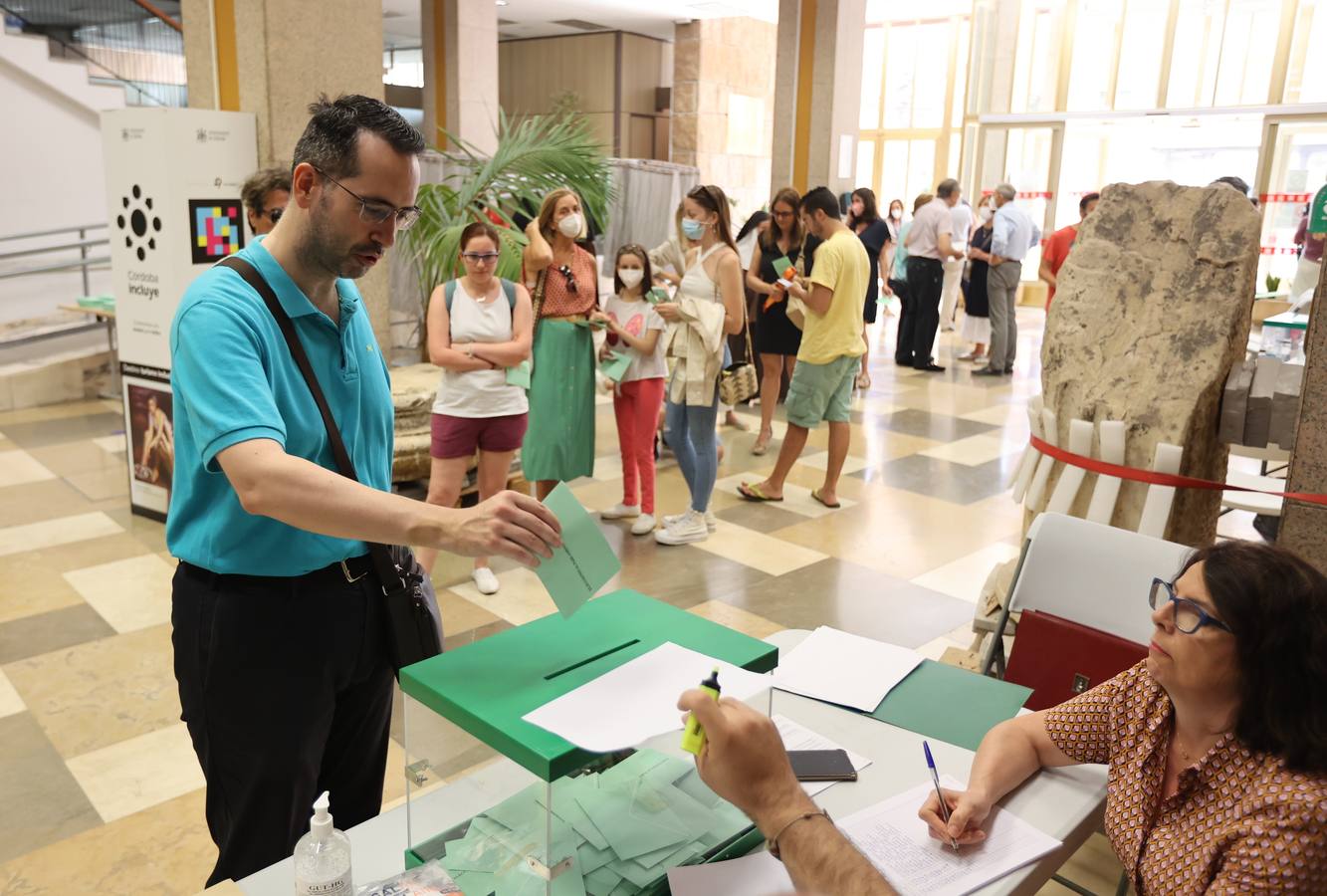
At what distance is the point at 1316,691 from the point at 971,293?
9691 millimetres

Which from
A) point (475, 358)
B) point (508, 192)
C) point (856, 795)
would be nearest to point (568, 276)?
point (475, 358)

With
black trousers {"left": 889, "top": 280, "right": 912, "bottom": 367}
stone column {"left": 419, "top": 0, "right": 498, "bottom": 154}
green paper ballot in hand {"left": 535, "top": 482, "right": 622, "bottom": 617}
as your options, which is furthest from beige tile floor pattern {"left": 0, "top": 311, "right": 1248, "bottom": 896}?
stone column {"left": 419, "top": 0, "right": 498, "bottom": 154}

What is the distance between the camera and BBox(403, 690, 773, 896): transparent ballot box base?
1.44m

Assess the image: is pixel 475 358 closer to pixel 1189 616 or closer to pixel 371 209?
pixel 371 209

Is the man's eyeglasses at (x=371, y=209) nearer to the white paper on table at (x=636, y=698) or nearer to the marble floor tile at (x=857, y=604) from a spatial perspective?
the white paper on table at (x=636, y=698)

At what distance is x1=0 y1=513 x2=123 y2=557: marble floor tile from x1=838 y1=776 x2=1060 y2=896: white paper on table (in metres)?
4.73

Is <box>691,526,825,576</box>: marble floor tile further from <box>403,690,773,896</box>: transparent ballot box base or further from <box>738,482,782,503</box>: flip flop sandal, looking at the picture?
<box>403,690,773,896</box>: transparent ballot box base

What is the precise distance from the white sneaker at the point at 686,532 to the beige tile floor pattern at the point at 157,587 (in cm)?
8

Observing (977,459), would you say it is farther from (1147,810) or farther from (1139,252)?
(1147,810)

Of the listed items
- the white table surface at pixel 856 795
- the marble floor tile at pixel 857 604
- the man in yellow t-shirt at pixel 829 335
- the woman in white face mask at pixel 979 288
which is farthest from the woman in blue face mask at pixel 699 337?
the woman in white face mask at pixel 979 288

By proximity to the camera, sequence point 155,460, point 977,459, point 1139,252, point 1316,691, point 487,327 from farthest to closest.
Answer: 1. point 977,459
2. point 155,460
3. point 487,327
4. point 1139,252
5. point 1316,691

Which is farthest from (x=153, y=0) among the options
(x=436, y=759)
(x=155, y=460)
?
(x=436, y=759)

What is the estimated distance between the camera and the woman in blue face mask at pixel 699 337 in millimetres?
5184

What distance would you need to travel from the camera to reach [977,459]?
718 cm
